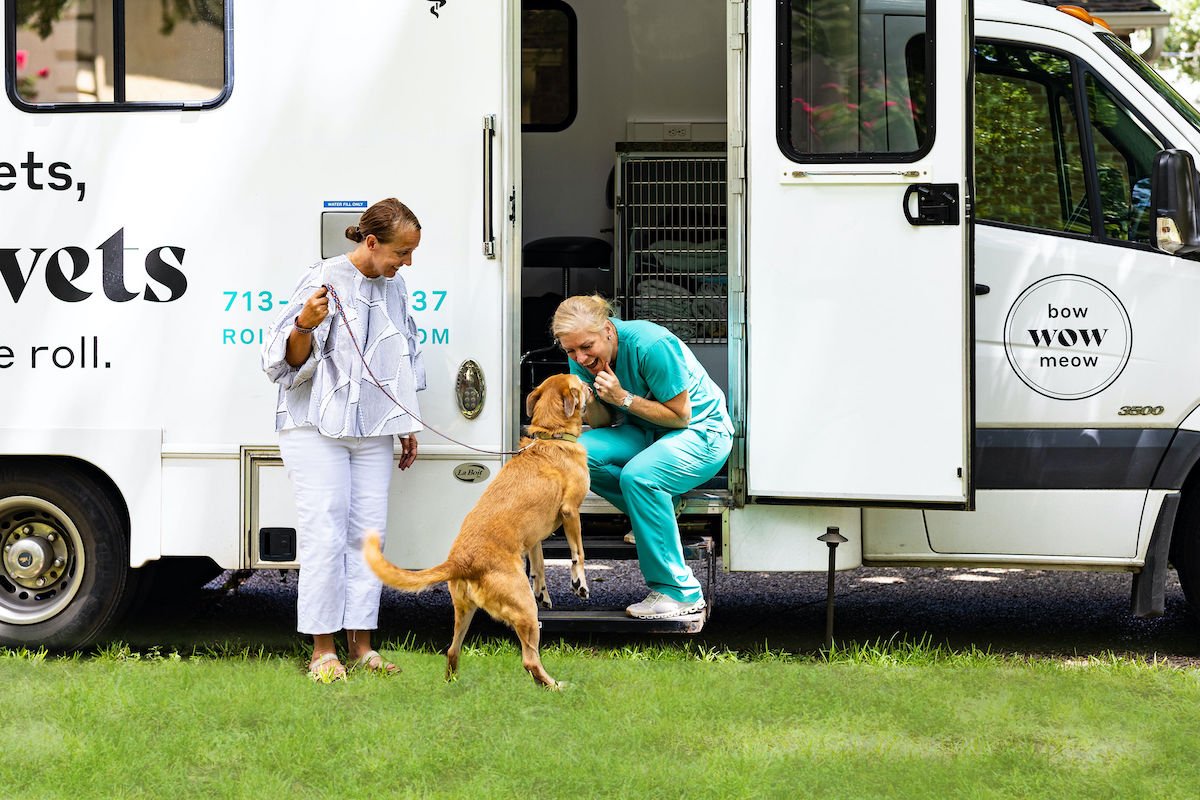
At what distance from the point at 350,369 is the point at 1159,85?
3.32 metres

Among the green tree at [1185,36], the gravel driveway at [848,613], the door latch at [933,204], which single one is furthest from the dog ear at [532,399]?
the green tree at [1185,36]

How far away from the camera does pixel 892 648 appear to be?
18.8ft

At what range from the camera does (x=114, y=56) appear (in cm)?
544

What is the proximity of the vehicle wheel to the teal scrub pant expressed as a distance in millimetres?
1997

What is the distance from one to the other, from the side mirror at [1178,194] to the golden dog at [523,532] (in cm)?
222

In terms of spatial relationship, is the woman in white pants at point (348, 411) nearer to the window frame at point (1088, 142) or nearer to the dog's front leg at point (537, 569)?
the dog's front leg at point (537, 569)

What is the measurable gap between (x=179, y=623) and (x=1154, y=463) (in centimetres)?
418

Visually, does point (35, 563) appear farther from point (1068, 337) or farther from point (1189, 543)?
point (1189, 543)

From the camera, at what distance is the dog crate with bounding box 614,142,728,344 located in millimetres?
7109

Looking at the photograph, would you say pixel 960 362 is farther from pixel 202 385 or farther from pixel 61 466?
pixel 61 466

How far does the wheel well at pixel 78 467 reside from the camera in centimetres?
559

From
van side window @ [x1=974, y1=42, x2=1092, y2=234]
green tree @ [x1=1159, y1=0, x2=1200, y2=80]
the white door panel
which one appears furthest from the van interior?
green tree @ [x1=1159, y1=0, x2=1200, y2=80]

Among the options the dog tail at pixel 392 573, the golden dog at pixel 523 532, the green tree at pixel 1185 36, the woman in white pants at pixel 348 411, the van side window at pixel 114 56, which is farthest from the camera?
the green tree at pixel 1185 36

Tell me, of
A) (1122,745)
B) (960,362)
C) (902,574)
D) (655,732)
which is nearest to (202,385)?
(655,732)
